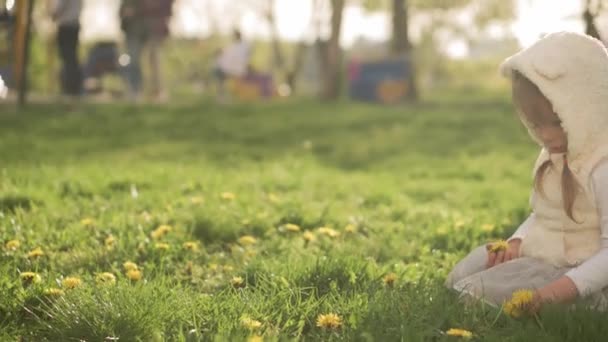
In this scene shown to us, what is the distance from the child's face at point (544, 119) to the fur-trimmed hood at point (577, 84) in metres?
0.12

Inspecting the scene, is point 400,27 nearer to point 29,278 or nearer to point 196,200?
point 196,200

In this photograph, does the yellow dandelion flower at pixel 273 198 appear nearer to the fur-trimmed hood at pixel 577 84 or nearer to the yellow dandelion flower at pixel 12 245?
the yellow dandelion flower at pixel 12 245

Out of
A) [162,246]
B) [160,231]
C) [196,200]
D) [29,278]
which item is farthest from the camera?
[196,200]

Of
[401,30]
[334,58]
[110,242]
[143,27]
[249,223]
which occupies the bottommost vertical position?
[249,223]

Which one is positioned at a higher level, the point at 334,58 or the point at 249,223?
the point at 334,58

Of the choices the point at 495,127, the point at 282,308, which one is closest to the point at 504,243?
the point at 282,308

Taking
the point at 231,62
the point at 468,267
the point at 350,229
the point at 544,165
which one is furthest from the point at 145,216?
the point at 231,62

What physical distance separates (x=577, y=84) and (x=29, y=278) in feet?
7.27

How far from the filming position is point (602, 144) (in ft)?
8.77

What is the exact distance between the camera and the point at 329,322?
261 centimetres

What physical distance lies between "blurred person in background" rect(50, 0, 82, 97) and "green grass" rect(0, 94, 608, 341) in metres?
1.03

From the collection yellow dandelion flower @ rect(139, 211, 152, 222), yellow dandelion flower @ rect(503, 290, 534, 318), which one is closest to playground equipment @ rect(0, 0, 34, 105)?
yellow dandelion flower @ rect(139, 211, 152, 222)

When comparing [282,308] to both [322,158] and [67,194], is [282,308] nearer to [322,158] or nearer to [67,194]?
[67,194]

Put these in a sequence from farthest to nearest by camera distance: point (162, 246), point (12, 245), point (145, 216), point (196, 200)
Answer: point (196, 200) → point (145, 216) → point (162, 246) → point (12, 245)
